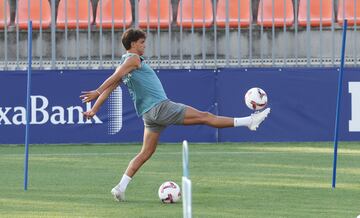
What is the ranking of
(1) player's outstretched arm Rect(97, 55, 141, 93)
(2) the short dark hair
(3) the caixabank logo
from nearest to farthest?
1. (1) player's outstretched arm Rect(97, 55, 141, 93)
2. (2) the short dark hair
3. (3) the caixabank logo

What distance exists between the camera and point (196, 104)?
60.9ft

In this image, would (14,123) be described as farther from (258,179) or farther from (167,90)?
(258,179)

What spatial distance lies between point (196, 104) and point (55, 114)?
2345mm

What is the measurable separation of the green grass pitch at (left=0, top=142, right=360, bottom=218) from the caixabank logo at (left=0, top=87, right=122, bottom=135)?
434 mm

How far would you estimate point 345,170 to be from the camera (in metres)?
14.1

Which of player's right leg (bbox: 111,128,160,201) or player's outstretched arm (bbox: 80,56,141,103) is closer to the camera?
player's outstretched arm (bbox: 80,56,141,103)

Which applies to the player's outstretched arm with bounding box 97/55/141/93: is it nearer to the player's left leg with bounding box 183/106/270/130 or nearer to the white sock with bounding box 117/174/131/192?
the player's left leg with bounding box 183/106/270/130

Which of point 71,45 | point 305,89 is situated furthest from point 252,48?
point 71,45

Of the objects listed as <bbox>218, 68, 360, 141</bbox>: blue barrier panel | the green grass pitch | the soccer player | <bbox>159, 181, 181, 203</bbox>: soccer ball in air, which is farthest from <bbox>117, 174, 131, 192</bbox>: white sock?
<bbox>218, 68, 360, 141</bbox>: blue barrier panel

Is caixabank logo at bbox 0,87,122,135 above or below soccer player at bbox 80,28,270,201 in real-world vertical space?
below

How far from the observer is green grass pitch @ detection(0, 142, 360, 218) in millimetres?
10438

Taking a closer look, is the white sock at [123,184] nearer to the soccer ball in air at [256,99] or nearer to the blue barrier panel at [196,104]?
the soccer ball in air at [256,99]

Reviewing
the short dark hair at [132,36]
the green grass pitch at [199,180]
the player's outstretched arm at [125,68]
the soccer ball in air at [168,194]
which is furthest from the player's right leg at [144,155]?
the short dark hair at [132,36]

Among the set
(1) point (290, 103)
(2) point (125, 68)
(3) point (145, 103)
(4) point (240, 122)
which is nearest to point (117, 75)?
(2) point (125, 68)
